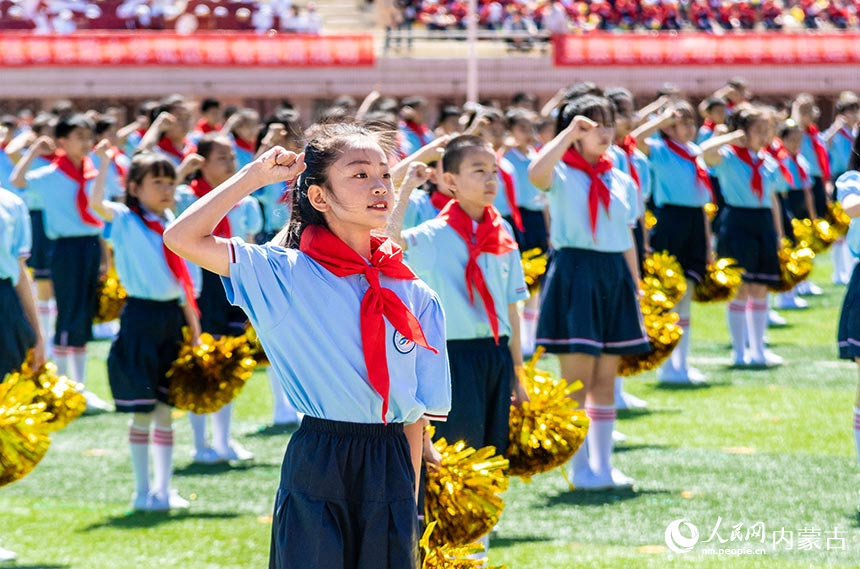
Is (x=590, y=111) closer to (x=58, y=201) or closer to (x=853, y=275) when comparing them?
(x=853, y=275)

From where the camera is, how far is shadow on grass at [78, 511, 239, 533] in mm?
6258

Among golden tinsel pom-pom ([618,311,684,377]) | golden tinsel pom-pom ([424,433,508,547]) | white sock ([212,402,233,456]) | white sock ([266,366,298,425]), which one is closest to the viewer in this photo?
golden tinsel pom-pom ([424,433,508,547])

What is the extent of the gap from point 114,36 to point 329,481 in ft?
67.0

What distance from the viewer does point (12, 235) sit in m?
5.68

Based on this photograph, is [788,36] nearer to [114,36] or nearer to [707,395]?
[114,36]

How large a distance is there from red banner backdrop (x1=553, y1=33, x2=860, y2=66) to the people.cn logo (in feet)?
58.1

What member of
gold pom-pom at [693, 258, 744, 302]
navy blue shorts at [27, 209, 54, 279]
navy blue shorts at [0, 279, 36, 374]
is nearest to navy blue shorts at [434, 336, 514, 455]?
navy blue shorts at [0, 279, 36, 374]

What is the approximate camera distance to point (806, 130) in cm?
1360

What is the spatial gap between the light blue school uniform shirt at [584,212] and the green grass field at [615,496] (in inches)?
45.4

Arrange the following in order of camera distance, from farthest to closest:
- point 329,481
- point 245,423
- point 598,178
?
point 245,423 → point 598,178 → point 329,481

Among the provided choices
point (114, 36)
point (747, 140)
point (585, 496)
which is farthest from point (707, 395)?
point (114, 36)

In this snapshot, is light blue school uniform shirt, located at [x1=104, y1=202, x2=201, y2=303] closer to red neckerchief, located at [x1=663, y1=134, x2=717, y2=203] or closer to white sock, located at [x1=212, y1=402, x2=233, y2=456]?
white sock, located at [x1=212, y1=402, x2=233, y2=456]

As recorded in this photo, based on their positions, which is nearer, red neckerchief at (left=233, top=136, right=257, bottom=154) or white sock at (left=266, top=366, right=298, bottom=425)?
white sock at (left=266, top=366, right=298, bottom=425)

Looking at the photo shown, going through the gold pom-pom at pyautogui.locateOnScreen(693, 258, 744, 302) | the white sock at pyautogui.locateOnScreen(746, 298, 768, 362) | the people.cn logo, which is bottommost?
the people.cn logo
